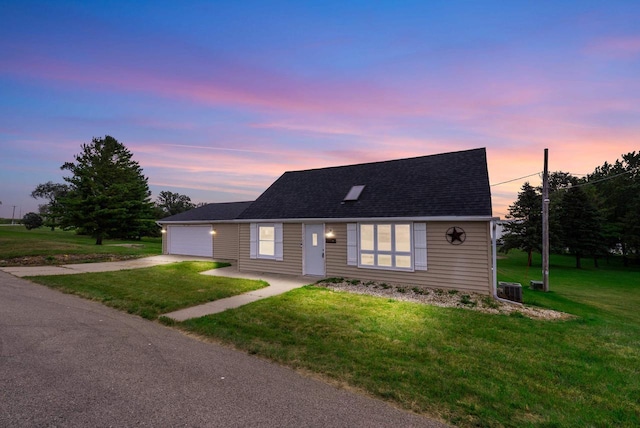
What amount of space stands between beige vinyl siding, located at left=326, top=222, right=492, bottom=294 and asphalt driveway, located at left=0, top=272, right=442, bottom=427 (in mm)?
7164

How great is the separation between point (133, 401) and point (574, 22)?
659 inches

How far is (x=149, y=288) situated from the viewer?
938 cm

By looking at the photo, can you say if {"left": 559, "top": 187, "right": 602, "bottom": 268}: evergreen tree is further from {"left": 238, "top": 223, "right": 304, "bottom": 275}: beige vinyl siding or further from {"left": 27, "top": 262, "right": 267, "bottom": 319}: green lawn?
{"left": 27, "top": 262, "right": 267, "bottom": 319}: green lawn

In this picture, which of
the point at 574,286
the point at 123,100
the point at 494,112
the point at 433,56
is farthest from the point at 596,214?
the point at 123,100

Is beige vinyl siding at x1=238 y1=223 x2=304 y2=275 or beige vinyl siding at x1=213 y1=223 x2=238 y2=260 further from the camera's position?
beige vinyl siding at x1=213 y1=223 x2=238 y2=260

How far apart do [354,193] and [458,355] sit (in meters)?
8.49

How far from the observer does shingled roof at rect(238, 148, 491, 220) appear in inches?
397

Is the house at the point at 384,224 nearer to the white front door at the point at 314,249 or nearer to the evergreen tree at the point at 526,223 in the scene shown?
the white front door at the point at 314,249

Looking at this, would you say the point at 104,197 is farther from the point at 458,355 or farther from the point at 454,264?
the point at 458,355

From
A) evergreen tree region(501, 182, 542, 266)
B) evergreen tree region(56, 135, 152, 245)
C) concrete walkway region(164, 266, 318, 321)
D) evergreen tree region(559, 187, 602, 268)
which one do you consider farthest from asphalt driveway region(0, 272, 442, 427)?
evergreen tree region(559, 187, 602, 268)

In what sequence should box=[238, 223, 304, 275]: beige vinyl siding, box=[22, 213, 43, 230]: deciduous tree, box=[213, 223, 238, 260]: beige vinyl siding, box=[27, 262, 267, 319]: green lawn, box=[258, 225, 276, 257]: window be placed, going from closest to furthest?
box=[27, 262, 267, 319]: green lawn
box=[238, 223, 304, 275]: beige vinyl siding
box=[258, 225, 276, 257]: window
box=[213, 223, 238, 260]: beige vinyl siding
box=[22, 213, 43, 230]: deciduous tree

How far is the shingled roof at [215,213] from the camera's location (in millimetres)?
19847

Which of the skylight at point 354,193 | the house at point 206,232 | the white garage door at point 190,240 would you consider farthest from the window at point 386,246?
the white garage door at point 190,240

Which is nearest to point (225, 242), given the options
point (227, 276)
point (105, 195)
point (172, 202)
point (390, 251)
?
point (227, 276)
